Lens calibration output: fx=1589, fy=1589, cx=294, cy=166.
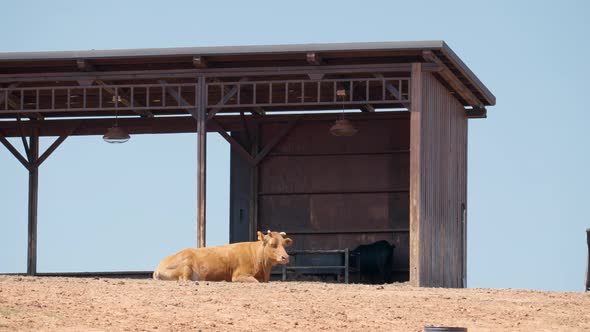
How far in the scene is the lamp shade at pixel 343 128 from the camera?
104ft

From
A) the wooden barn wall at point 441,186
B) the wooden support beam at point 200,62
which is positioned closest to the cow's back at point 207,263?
the wooden barn wall at point 441,186

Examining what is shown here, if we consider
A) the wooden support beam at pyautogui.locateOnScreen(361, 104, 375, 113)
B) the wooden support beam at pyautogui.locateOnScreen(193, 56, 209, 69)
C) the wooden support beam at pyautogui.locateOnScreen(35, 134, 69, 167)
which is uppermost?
the wooden support beam at pyautogui.locateOnScreen(193, 56, 209, 69)

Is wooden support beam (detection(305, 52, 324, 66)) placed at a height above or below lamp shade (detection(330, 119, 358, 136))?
above

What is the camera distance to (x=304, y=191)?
34250mm

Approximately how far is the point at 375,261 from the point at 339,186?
2132 millimetres

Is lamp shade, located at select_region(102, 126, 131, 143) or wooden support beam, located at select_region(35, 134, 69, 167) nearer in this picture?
lamp shade, located at select_region(102, 126, 131, 143)

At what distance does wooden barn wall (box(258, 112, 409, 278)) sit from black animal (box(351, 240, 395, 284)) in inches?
24.2

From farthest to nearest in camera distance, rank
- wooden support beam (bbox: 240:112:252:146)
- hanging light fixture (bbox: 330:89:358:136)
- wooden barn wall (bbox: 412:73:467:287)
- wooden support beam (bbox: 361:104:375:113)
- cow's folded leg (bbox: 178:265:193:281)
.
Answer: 1. wooden support beam (bbox: 240:112:252:146)
2. wooden support beam (bbox: 361:104:375:113)
3. hanging light fixture (bbox: 330:89:358:136)
4. wooden barn wall (bbox: 412:73:467:287)
5. cow's folded leg (bbox: 178:265:193:281)

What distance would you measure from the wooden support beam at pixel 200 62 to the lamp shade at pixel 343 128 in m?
3.49

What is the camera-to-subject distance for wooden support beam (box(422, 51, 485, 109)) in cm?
2823

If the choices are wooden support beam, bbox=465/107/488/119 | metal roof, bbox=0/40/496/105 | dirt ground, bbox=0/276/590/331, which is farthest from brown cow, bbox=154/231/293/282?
wooden support beam, bbox=465/107/488/119

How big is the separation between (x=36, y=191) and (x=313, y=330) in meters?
16.5

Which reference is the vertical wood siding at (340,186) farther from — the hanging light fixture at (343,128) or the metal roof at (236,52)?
the metal roof at (236,52)

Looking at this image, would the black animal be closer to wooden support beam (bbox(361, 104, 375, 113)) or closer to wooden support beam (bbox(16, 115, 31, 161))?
wooden support beam (bbox(361, 104, 375, 113))
